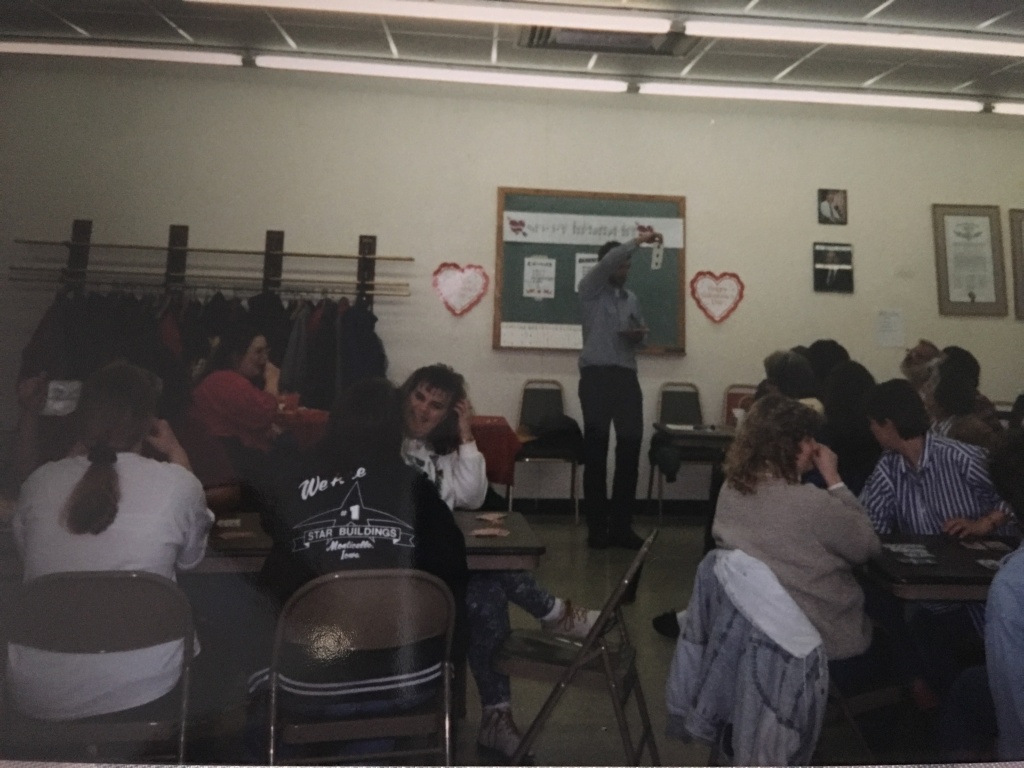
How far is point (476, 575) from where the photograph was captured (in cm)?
174

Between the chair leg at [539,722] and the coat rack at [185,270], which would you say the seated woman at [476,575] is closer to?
the chair leg at [539,722]

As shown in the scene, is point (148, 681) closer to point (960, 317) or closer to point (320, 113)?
point (320, 113)

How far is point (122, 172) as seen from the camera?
177 centimetres

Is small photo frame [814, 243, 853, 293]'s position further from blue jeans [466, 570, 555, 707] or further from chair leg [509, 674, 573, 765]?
chair leg [509, 674, 573, 765]

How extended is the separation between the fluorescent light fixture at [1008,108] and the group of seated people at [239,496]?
157 cm

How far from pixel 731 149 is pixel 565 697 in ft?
4.42

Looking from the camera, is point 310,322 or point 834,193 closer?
point 310,322

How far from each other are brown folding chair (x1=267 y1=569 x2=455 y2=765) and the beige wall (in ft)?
1.24

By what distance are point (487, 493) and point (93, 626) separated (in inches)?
33.6

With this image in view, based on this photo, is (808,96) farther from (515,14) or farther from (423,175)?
(423,175)

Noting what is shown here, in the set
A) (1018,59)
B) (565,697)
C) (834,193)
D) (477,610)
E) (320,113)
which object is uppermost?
(1018,59)

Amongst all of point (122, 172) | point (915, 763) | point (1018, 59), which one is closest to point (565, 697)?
point (915, 763)

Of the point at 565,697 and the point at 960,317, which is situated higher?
the point at 960,317

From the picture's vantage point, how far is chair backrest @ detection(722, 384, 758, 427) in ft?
6.05
